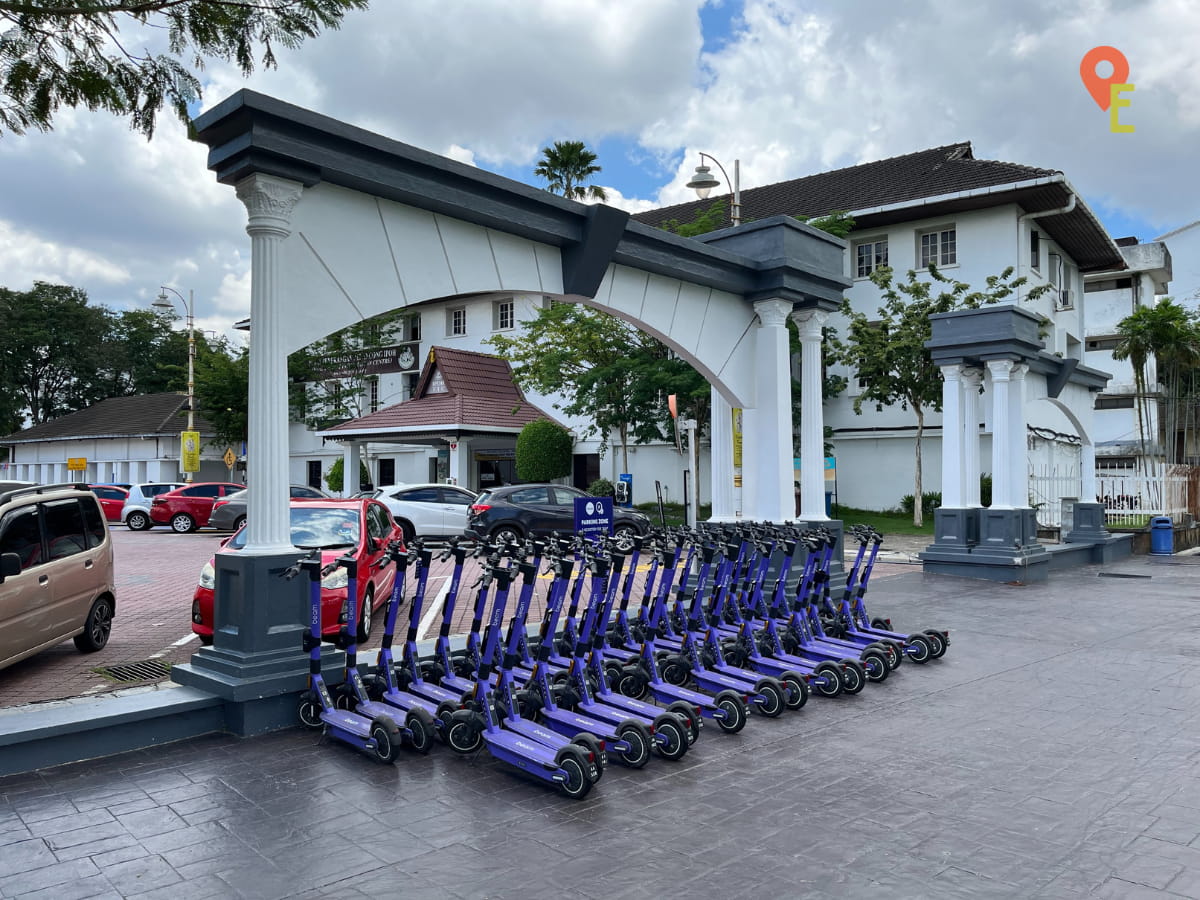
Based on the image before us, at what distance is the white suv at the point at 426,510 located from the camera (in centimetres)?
1833

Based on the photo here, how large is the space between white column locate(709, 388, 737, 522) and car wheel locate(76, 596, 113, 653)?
6.38 metres

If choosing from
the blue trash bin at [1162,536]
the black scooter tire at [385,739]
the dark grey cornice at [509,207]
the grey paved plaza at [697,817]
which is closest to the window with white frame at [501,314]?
the blue trash bin at [1162,536]

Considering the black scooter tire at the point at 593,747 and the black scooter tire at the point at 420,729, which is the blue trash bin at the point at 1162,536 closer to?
the black scooter tire at the point at 593,747

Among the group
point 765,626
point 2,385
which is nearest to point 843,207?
point 765,626

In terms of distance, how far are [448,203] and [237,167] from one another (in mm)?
1535

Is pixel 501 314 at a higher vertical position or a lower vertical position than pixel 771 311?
higher

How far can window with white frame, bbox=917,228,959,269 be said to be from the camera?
25.5 metres

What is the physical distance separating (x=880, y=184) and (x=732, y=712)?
24.9 meters

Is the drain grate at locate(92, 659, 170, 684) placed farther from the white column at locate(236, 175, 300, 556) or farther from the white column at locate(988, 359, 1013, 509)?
the white column at locate(988, 359, 1013, 509)

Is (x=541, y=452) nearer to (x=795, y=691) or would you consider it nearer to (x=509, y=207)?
(x=509, y=207)

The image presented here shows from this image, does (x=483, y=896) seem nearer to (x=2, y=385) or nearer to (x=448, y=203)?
(x=448, y=203)

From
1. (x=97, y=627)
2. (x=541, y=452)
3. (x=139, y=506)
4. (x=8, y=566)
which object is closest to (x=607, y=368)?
(x=541, y=452)

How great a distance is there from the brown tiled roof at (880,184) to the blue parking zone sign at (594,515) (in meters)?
15.8

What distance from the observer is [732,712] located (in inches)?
226
